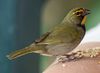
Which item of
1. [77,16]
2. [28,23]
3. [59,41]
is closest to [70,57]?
[59,41]

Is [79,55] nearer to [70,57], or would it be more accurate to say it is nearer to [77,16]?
[70,57]

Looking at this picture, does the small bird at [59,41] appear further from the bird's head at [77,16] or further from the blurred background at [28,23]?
the blurred background at [28,23]

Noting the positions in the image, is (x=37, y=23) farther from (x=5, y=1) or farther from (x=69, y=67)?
(x=69, y=67)

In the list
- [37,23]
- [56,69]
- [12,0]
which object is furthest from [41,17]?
[56,69]

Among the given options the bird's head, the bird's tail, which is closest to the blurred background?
the bird's head

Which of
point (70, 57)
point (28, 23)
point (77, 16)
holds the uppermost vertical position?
point (77, 16)

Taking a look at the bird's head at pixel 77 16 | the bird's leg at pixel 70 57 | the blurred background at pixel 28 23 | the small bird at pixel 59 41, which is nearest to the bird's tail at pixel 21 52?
the small bird at pixel 59 41
